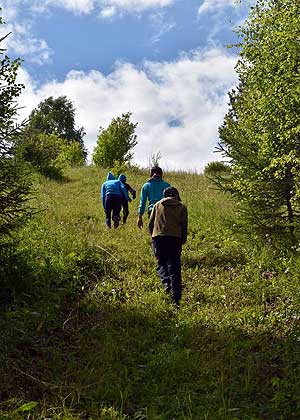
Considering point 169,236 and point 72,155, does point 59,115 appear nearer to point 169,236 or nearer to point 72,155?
point 72,155

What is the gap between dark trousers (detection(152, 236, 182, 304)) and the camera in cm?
764

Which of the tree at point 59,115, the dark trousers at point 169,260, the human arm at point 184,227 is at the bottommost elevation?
the dark trousers at point 169,260

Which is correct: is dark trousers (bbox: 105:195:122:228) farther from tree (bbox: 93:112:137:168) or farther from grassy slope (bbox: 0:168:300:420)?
tree (bbox: 93:112:137:168)

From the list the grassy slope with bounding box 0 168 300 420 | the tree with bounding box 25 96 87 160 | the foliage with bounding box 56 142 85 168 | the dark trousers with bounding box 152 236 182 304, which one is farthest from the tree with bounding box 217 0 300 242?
the tree with bounding box 25 96 87 160

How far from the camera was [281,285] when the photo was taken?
8273 mm

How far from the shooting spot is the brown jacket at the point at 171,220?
7.88 m

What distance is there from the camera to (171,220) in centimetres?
792

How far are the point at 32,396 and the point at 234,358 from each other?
2.59 meters

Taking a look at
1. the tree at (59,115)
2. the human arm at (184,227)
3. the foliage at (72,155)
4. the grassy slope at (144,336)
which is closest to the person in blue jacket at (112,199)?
the grassy slope at (144,336)

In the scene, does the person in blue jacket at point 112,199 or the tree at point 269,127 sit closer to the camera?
the tree at point 269,127

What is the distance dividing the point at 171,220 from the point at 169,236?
29 centimetres

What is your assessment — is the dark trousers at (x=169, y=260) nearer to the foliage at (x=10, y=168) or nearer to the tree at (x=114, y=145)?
the foliage at (x=10, y=168)

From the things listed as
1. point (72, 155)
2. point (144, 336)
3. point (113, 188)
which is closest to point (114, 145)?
point (72, 155)

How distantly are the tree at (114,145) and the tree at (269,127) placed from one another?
917 inches
